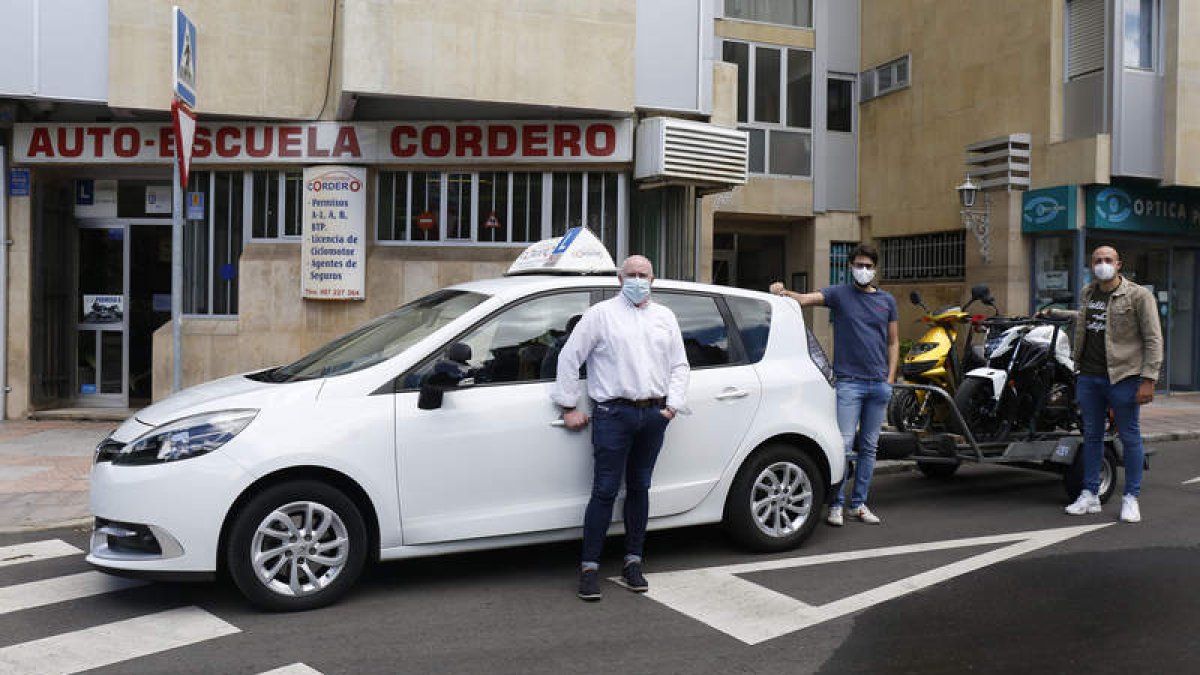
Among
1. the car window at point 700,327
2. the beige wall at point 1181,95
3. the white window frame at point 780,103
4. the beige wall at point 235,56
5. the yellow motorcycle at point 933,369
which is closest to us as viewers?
the car window at point 700,327

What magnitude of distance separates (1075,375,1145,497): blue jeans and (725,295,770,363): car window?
2.72m

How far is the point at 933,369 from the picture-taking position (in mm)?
8523

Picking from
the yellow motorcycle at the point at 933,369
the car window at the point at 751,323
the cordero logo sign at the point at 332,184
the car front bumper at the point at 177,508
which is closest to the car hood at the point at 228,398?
the car front bumper at the point at 177,508

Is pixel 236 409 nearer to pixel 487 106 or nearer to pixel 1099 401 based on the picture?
pixel 1099 401

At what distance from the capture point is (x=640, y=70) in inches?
478

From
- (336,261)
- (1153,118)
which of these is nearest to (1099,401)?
(336,261)

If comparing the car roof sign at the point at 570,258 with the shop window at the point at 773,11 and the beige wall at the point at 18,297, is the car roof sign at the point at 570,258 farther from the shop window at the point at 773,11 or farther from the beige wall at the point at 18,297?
the shop window at the point at 773,11

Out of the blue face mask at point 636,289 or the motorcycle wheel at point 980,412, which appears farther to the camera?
the motorcycle wheel at point 980,412

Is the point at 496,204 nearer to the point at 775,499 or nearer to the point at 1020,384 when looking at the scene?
the point at 1020,384

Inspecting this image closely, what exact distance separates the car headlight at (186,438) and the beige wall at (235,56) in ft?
25.0

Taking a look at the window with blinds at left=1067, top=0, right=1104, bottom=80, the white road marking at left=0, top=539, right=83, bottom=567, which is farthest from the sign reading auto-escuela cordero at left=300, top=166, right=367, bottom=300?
the window with blinds at left=1067, top=0, right=1104, bottom=80

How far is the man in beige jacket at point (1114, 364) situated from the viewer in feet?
23.6

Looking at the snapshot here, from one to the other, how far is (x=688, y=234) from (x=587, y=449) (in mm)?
7564

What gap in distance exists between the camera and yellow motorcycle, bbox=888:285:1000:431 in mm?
8484
